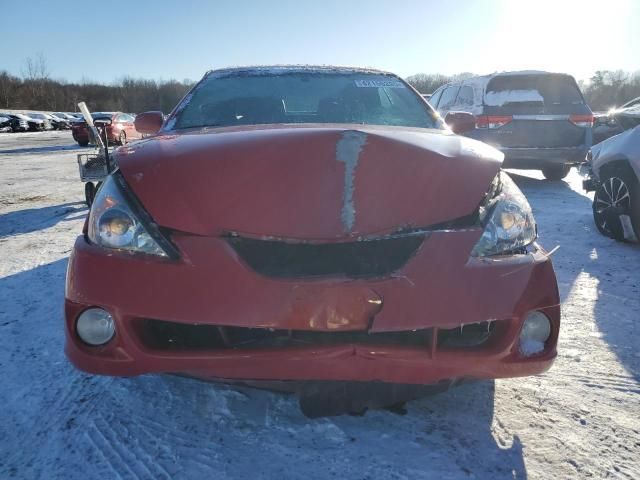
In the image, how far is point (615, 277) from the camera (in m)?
3.36

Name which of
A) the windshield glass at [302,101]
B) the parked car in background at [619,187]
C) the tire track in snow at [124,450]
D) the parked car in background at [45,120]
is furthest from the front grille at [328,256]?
the parked car in background at [45,120]

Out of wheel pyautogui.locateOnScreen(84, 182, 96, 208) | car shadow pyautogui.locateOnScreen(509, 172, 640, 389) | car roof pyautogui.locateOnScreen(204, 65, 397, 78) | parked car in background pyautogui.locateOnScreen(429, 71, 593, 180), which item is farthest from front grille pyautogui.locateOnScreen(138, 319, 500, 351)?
parked car in background pyautogui.locateOnScreen(429, 71, 593, 180)

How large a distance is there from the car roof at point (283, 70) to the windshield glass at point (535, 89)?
13.8ft

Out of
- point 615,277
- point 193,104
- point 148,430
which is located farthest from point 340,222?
point 615,277

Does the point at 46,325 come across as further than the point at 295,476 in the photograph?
Yes

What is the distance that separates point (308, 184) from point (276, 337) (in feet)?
1.64

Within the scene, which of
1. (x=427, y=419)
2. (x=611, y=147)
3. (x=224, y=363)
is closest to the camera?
(x=224, y=363)

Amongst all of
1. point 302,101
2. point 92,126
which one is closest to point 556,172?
point 302,101

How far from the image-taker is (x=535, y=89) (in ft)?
22.4

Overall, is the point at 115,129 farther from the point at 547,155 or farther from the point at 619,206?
the point at 619,206

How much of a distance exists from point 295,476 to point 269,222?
2.64 ft

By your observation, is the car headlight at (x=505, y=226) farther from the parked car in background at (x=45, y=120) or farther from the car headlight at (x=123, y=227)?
the parked car in background at (x=45, y=120)

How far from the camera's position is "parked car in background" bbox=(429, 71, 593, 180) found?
261 inches

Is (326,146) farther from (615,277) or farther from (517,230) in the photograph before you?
(615,277)
